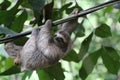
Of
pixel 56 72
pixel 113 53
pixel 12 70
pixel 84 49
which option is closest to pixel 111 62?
pixel 113 53

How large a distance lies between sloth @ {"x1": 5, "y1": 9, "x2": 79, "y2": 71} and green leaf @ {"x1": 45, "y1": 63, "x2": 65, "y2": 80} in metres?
0.05

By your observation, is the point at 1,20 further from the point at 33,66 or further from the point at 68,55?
the point at 68,55

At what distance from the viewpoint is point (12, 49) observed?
203 cm

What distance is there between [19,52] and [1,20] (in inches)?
9.9

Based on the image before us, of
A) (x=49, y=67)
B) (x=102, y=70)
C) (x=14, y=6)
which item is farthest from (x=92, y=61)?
(x=102, y=70)

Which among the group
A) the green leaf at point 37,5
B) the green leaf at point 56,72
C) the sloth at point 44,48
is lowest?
the green leaf at point 56,72

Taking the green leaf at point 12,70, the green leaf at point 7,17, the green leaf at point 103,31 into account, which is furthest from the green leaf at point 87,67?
the green leaf at point 7,17

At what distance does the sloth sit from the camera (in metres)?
1.88

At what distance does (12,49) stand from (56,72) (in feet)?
0.92

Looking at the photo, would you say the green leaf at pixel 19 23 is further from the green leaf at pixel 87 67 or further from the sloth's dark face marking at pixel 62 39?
the green leaf at pixel 87 67

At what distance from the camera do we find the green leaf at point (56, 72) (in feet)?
6.41

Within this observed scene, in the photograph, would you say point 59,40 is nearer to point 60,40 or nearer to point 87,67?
point 60,40

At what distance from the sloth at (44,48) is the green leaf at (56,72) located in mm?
48

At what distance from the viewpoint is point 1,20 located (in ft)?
6.13
